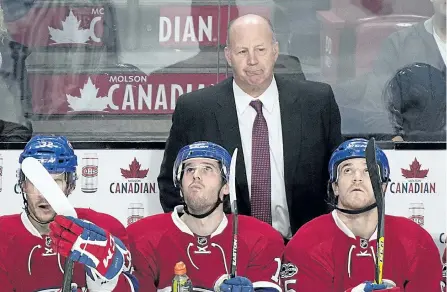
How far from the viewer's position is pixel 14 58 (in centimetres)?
582

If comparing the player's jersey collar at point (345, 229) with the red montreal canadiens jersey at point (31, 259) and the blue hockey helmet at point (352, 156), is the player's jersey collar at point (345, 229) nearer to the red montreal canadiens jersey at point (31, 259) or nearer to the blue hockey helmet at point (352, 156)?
the blue hockey helmet at point (352, 156)

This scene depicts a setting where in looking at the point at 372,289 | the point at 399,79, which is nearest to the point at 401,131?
the point at 399,79

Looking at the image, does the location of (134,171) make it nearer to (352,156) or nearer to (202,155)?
(202,155)

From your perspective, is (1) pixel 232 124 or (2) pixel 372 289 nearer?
(2) pixel 372 289

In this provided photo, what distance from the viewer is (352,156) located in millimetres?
4910

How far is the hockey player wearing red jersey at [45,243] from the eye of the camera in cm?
457

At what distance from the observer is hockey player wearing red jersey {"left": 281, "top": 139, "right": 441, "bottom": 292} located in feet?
15.7

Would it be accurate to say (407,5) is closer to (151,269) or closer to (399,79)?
(399,79)

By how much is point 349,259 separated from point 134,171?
51.5 inches

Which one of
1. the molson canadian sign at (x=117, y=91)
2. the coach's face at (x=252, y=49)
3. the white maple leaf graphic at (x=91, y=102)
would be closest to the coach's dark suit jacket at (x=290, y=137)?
the coach's face at (x=252, y=49)

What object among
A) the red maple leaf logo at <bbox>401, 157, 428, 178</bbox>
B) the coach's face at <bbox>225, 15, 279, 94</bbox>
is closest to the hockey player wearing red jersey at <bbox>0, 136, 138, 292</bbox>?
the coach's face at <bbox>225, 15, 279, 94</bbox>

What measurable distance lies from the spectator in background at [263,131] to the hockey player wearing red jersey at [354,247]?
34 cm

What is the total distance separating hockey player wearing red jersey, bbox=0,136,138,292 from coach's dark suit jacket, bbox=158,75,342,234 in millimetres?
576

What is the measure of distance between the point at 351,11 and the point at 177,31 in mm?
811
